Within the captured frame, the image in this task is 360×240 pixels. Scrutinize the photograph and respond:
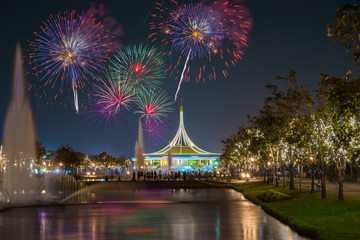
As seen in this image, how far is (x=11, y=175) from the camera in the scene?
3083 centimetres

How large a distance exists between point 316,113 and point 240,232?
13854 millimetres

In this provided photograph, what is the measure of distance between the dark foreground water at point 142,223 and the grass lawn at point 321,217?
472 mm

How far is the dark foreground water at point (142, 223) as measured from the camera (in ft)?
49.9

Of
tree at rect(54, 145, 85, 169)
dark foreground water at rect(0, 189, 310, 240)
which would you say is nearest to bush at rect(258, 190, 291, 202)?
dark foreground water at rect(0, 189, 310, 240)

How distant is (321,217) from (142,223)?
737 centimetres

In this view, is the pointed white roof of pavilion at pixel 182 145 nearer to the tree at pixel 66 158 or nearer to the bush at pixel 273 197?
the tree at pixel 66 158

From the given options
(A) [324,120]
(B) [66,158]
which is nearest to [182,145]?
(B) [66,158]

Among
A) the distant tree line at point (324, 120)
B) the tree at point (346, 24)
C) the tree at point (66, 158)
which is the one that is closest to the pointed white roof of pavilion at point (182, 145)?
the tree at point (66, 158)

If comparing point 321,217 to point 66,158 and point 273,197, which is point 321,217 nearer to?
point 273,197

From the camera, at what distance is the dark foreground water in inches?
599

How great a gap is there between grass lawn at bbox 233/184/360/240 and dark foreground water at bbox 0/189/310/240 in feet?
1.55

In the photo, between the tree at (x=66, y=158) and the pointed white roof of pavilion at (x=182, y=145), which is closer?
the tree at (x=66, y=158)

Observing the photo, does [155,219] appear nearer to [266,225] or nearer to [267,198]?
[266,225]

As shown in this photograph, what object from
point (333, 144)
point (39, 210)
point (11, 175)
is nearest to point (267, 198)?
point (333, 144)
